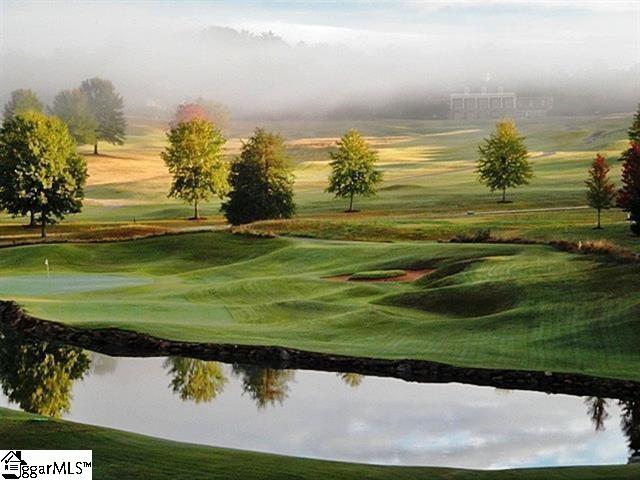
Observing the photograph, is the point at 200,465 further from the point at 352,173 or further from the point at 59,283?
the point at 352,173

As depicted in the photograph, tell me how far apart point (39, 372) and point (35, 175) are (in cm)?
5123

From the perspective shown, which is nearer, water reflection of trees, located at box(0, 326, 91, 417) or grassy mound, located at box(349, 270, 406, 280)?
water reflection of trees, located at box(0, 326, 91, 417)

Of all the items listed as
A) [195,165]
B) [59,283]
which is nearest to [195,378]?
[59,283]

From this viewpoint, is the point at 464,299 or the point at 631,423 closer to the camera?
the point at 631,423

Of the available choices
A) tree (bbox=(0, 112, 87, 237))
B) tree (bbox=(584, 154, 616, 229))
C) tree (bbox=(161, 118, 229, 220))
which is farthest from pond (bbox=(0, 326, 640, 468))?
tree (bbox=(161, 118, 229, 220))

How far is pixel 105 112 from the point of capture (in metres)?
176

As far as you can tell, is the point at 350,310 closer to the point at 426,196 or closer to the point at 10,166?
the point at 10,166

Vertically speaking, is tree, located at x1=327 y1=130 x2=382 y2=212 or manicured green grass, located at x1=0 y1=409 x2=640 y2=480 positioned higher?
tree, located at x1=327 y1=130 x2=382 y2=212

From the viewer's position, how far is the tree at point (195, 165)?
339 feet

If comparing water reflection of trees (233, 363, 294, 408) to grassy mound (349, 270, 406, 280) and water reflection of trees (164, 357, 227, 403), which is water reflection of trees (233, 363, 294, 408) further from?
grassy mound (349, 270, 406, 280)

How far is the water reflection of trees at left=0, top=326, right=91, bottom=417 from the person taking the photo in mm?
35406

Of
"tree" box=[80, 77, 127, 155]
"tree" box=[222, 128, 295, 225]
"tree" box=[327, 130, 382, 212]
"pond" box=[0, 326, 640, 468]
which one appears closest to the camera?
"pond" box=[0, 326, 640, 468]

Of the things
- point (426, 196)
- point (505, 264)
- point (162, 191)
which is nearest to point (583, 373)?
point (505, 264)

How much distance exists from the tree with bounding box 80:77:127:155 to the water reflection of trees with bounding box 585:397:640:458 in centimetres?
12498
